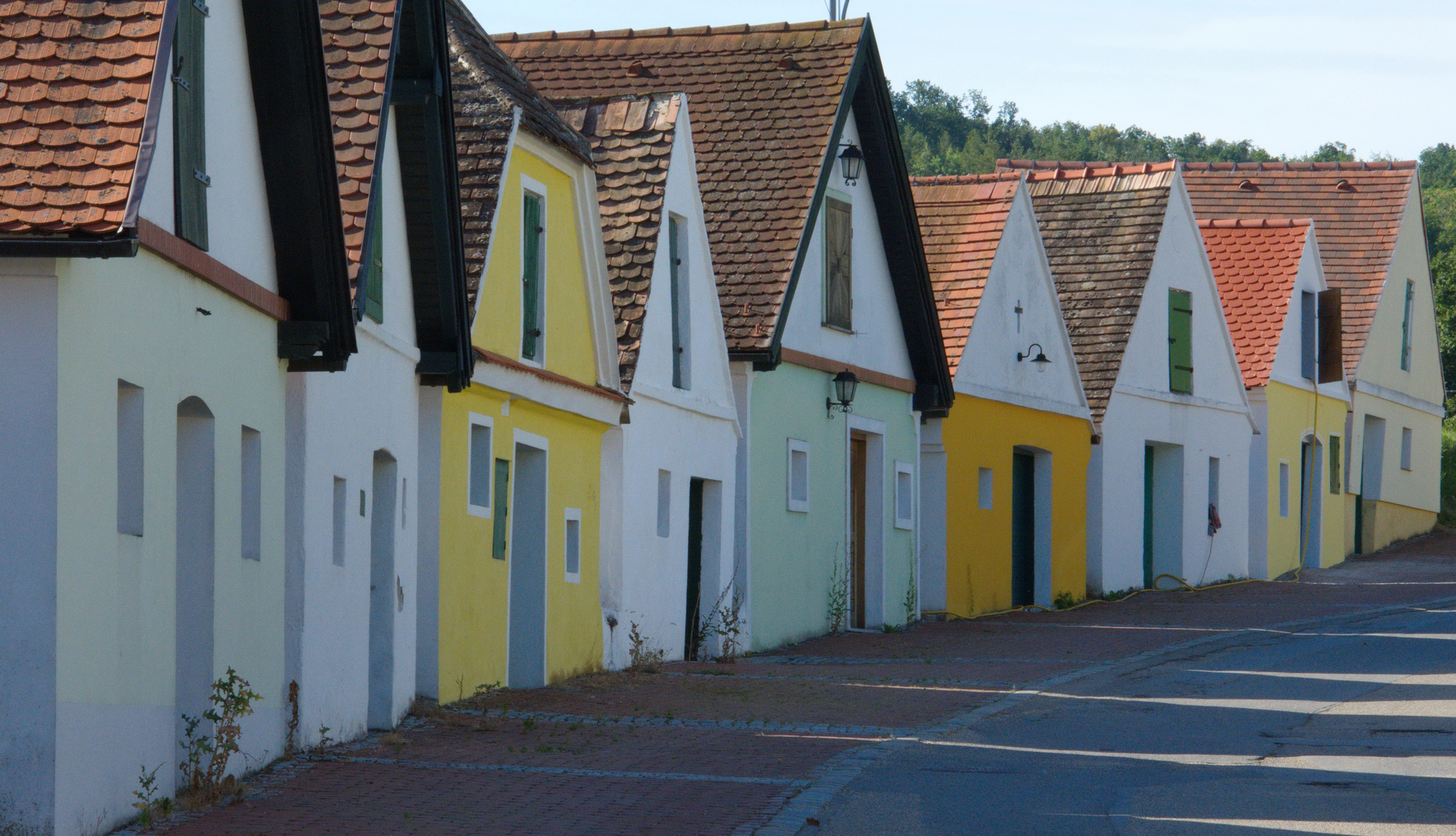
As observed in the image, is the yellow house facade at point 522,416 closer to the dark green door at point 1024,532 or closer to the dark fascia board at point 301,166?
the dark fascia board at point 301,166

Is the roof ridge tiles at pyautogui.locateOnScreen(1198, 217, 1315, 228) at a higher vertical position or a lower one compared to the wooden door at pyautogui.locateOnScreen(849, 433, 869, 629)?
higher

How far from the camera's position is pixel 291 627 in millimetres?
11648

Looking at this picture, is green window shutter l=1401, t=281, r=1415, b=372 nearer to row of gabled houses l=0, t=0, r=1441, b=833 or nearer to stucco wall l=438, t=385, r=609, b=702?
row of gabled houses l=0, t=0, r=1441, b=833

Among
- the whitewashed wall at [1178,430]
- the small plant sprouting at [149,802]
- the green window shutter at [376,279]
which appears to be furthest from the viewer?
the whitewashed wall at [1178,430]

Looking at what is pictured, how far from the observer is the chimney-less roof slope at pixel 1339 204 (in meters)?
36.1

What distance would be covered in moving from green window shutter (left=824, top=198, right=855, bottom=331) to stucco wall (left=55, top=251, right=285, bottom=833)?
11.9m

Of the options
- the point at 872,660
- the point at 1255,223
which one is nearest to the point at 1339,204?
the point at 1255,223

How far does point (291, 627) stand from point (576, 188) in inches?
Result: 275

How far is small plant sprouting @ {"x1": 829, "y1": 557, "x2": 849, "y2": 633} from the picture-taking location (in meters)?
22.7

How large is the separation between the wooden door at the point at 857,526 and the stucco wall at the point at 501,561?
6411 millimetres

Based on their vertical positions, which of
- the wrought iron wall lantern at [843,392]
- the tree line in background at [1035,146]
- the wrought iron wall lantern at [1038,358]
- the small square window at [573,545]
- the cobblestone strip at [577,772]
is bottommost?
the cobblestone strip at [577,772]

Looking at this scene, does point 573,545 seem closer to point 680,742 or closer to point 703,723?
point 703,723

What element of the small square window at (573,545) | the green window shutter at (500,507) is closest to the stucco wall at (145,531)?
the green window shutter at (500,507)

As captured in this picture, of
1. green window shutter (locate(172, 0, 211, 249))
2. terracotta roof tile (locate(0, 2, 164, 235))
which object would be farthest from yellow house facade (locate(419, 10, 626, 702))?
terracotta roof tile (locate(0, 2, 164, 235))
